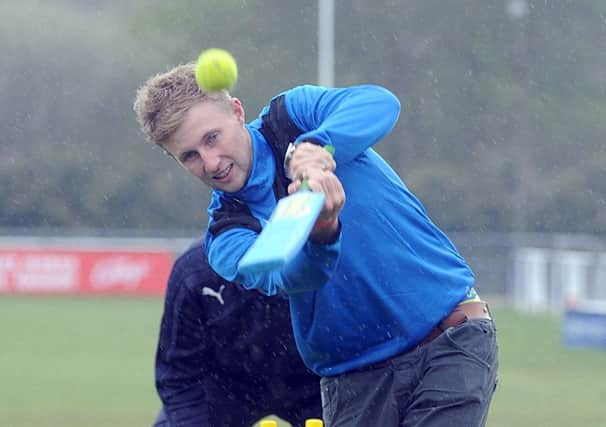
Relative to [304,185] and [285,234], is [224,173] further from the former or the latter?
[285,234]

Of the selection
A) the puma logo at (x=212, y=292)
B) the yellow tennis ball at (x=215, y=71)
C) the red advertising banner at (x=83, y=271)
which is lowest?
the red advertising banner at (x=83, y=271)

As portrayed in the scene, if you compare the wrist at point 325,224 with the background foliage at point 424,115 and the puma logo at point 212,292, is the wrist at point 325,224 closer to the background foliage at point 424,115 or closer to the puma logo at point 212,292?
the puma logo at point 212,292

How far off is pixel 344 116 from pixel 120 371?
41.3 ft

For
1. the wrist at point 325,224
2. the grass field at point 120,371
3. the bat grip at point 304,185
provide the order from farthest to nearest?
1. the grass field at point 120,371
2. the wrist at point 325,224
3. the bat grip at point 304,185

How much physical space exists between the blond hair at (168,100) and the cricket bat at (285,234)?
29.2 inches

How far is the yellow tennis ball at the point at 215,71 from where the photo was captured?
3949 millimetres

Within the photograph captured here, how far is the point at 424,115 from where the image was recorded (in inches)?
1535

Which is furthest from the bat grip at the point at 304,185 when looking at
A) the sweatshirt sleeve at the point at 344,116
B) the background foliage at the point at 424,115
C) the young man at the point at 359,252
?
the background foliage at the point at 424,115

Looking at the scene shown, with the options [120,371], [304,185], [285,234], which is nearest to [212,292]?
[304,185]

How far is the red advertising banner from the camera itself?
28.5 metres

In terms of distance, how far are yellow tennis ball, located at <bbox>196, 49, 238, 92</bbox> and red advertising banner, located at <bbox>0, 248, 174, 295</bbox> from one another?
24716 mm

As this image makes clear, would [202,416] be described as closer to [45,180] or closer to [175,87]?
[175,87]

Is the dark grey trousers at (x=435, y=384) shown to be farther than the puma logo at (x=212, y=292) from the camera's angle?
No

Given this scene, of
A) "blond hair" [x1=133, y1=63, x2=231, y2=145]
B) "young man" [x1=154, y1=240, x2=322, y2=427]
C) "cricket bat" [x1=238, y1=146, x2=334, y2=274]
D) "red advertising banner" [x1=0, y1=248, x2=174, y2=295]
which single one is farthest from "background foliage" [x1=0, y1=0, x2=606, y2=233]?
"cricket bat" [x1=238, y1=146, x2=334, y2=274]
